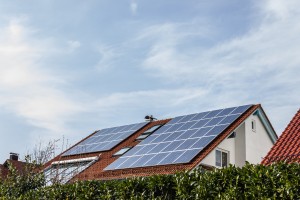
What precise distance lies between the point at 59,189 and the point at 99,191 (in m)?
1.99

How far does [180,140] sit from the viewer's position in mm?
24781

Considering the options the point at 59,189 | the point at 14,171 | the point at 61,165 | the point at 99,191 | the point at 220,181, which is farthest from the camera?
the point at 61,165

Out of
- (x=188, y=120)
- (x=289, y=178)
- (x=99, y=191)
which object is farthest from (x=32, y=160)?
(x=289, y=178)

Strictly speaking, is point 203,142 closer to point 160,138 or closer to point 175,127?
point 160,138

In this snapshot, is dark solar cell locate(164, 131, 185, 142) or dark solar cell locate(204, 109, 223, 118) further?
dark solar cell locate(204, 109, 223, 118)

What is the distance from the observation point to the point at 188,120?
28000 millimetres

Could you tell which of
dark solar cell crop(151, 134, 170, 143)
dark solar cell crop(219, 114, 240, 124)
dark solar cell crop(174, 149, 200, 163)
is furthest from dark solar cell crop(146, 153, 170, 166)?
dark solar cell crop(219, 114, 240, 124)

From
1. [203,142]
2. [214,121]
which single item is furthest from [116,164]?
[214,121]

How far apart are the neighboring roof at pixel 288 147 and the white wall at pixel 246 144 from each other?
5.94m

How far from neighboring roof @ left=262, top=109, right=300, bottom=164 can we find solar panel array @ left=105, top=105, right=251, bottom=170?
463 centimetres

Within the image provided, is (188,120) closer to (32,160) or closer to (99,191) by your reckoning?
(32,160)

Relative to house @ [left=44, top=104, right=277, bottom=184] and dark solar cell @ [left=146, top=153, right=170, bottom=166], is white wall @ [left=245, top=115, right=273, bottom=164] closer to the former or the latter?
house @ [left=44, top=104, right=277, bottom=184]

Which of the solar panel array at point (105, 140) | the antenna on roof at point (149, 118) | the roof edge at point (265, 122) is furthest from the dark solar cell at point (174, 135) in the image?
the antenna on roof at point (149, 118)

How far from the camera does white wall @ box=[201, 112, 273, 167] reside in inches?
1038
